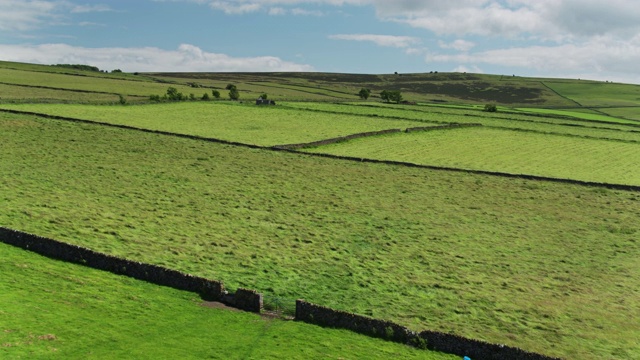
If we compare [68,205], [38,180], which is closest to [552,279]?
[68,205]

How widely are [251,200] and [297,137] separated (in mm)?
33185

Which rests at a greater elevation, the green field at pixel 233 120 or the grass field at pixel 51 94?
the grass field at pixel 51 94

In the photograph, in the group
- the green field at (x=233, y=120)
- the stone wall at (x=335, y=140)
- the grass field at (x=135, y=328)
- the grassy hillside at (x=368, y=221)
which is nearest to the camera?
the grass field at (x=135, y=328)

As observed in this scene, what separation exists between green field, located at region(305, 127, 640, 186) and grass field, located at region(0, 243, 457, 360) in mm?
42894

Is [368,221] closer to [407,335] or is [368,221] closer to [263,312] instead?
[263,312]

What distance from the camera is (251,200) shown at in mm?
46219

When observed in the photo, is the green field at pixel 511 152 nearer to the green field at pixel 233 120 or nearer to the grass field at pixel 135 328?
the green field at pixel 233 120

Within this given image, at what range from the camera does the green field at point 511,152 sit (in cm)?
6462

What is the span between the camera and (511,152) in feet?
250

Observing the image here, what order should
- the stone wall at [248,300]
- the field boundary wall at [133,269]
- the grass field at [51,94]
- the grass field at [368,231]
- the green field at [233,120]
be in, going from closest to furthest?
1. the stone wall at [248,300]
2. the field boundary wall at [133,269]
3. the grass field at [368,231]
4. the green field at [233,120]
5. the grass field at [51,94]

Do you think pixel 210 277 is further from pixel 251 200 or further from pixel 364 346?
pixel 251 200

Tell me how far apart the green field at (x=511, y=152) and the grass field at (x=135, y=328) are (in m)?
42.9

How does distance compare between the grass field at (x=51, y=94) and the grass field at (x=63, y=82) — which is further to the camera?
the grass field at (x=63, y=82)

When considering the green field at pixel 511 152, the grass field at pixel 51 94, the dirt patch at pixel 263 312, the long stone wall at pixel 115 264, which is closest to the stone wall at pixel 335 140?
the green field at pixel 511 152
